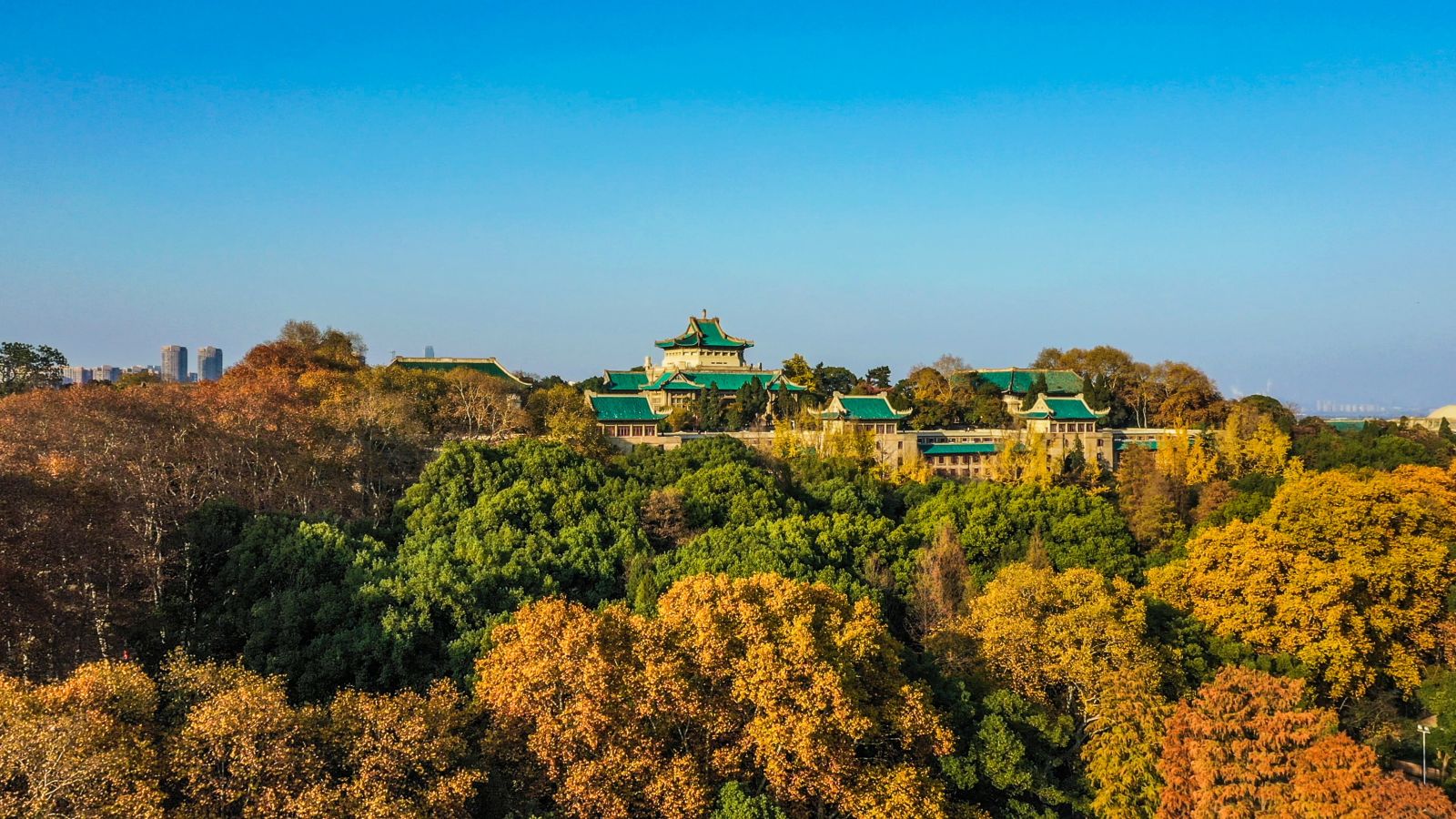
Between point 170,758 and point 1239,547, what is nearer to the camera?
point 170,758

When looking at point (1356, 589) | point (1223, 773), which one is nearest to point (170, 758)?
point (1223, 773)

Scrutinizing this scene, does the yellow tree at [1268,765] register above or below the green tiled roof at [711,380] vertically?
below

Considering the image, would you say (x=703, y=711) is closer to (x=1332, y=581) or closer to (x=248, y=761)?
(x=248, y=761)

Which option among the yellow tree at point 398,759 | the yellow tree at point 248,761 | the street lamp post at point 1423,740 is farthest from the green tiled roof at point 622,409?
the yellow tree at point 248,761

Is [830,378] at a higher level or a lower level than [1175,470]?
higher

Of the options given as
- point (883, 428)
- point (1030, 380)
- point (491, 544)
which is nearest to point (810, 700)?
point (491, 544)

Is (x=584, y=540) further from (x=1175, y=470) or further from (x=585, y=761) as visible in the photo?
(x=1175, y=470)

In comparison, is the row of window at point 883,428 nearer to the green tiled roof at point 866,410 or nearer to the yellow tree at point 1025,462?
the green tiled roof at point 866,410
